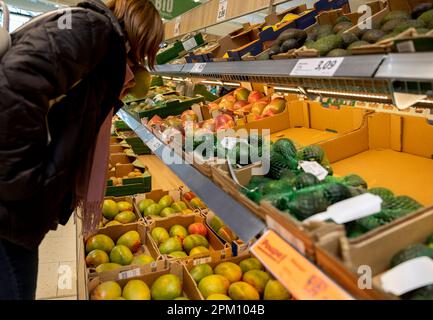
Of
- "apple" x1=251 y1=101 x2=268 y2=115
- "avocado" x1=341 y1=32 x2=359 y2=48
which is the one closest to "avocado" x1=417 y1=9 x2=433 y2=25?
"avocado" x1=341 y1=32 x2=359 y2=48

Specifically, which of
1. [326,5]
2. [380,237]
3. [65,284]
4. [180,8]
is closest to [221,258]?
[65,284]

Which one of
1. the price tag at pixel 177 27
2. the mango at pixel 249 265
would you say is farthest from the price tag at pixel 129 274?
the price tag at pixel 177 27

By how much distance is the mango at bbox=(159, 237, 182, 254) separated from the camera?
1893mm

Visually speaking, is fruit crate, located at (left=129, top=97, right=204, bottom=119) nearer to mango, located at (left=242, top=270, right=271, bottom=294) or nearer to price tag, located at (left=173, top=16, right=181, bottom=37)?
price tag, located at (left=173, top=16, right=181, bottom=37)

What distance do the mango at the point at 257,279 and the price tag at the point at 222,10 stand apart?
222cm

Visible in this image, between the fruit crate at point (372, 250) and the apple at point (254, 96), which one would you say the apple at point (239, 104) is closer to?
the apple at point (254, 96)

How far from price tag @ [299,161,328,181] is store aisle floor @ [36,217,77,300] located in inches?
45.2

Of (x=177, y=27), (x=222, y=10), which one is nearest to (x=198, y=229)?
(x=222, y=10)

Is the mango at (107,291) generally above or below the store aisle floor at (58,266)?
above

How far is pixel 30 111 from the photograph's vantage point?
97cm

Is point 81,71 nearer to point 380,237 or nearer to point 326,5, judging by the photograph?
point 380,237

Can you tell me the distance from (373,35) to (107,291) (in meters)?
1.31

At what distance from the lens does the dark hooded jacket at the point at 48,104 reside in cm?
96
